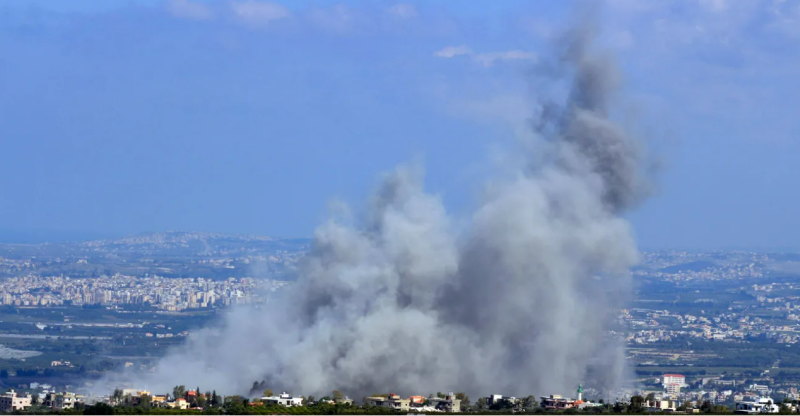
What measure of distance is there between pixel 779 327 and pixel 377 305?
69.6 m

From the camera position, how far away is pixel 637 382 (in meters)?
69.2

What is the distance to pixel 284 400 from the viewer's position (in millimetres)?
50844

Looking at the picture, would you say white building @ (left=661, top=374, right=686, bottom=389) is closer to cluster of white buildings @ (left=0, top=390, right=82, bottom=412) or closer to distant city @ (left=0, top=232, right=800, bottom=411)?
distant city @ (left=0, top=232, right=800, bottom=411)

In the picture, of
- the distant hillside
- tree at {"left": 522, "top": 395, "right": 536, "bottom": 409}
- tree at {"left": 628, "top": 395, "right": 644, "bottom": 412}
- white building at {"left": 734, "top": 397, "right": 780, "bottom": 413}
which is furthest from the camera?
the distant hillside

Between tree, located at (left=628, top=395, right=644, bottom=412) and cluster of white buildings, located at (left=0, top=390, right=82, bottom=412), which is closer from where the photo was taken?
tree, located at (left=628, top=395, right=644, bottom=412)

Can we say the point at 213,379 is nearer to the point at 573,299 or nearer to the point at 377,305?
the point at 377,305

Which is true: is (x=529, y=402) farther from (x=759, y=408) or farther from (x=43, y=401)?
(x=43, y=401)

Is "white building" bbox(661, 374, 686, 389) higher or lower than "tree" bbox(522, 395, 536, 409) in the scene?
higher

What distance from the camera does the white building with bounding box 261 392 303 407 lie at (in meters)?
50.3

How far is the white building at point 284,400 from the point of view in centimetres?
5028

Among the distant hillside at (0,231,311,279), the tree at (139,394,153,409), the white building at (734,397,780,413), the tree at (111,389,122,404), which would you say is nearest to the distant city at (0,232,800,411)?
the distant hillside at (0,231,311,279)

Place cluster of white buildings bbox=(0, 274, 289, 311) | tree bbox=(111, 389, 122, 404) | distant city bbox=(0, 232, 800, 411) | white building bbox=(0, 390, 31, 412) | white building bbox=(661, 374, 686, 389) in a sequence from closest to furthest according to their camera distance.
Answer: tree bbox=(111, 389, 122, 404) → white building bbox=(0, 390, 31, 412) → white building bbox=(661, 374, 686, 389) → distant city bbox=(0, 232, 800, 411) → cluster of white buildings bbox=(0, 274, 289, 311)

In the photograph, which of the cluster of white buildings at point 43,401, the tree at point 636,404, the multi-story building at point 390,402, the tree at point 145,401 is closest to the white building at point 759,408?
the tree at point 636,404

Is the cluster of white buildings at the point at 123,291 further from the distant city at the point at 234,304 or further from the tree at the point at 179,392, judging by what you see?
the tree at the point at 179,392
